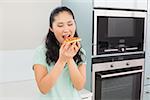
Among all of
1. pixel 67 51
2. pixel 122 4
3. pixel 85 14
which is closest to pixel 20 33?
pixel 85 14

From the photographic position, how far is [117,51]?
1886mm

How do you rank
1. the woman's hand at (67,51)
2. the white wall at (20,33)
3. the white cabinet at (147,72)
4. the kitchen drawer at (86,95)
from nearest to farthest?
the woman's hand at (67,51), the white wall at (20,33), the kitchen drawer at (86,95), the white cabinet at (147,72)

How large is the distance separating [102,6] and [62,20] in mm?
823

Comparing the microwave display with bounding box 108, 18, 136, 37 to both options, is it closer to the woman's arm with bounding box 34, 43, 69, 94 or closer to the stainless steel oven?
the stainless steel oven

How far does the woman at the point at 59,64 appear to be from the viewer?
0.94 meters

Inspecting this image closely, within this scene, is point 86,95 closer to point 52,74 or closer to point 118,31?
point 118,31

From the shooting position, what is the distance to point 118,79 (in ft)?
6.23

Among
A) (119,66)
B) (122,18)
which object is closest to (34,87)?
(119,66)

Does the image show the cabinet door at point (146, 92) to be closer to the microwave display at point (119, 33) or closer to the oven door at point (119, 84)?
the oven door at point (119, 84)

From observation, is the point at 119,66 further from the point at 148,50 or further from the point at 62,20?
the point at 62,20

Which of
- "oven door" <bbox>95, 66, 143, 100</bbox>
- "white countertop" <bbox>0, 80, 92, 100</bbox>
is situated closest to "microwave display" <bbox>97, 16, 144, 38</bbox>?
"oven door" <bbox>95, 66, 143, 100</bbox>

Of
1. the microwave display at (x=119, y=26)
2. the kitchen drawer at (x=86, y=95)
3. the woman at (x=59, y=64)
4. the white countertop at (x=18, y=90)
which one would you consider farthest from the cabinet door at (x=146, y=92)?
the woman at (x=59, y=64)

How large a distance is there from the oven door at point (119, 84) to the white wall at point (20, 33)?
0.55 m

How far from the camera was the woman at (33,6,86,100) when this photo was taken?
0.94 m
